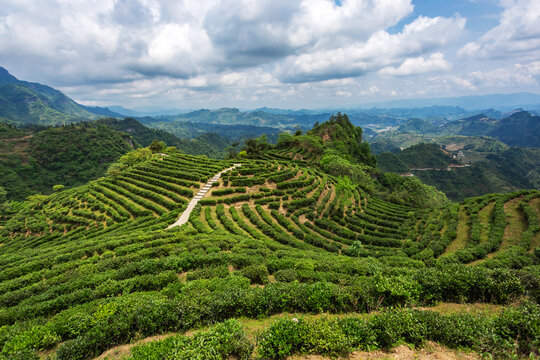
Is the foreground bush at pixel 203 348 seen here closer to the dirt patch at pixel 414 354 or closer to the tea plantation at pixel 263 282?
the tea plantation at pixel 263 282

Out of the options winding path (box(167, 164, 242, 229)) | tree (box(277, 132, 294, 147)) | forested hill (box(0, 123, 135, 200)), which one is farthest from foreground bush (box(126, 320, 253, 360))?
forested hill (box(0, 123, 135, 200))

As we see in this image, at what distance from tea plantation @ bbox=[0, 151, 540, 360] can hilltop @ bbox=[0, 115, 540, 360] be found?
0.07 m

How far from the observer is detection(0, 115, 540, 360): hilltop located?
685cm

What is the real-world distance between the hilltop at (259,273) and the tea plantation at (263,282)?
7cm

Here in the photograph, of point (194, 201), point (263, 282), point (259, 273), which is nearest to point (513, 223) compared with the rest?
point (263, 282)

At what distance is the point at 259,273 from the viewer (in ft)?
39.4

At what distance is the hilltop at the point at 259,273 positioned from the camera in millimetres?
6848

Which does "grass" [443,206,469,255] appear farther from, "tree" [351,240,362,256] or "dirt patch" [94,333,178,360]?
"dirt patch" [94,333,178,360]

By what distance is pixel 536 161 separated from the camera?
191375 millimetres

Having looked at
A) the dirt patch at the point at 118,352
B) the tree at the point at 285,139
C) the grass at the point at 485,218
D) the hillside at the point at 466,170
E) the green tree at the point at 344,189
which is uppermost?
the tree at the point at 285,139

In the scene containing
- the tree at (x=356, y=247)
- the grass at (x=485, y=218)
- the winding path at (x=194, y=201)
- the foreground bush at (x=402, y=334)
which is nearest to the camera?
the foreground bush at (x=402, y=334)

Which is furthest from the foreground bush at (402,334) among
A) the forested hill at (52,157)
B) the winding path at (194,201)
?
the forested hill at (52,157)

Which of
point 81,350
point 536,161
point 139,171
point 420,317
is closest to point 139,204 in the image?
point 139,171

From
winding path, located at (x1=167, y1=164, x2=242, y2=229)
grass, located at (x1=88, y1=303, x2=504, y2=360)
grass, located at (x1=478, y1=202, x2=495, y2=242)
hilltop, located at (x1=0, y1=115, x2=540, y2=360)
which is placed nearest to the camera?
grass, located at (x1=88, y1=303, x2=504, y2=360)
